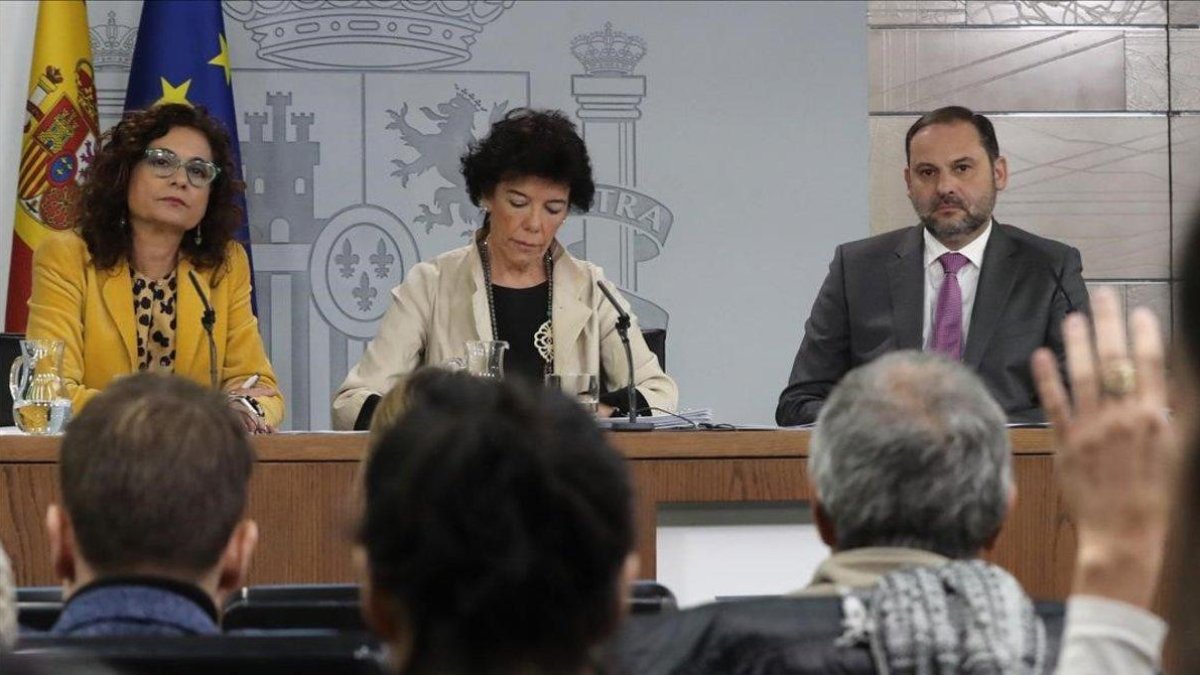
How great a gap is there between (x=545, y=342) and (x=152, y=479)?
109 inches

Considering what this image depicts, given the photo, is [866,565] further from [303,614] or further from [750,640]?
[303,614]

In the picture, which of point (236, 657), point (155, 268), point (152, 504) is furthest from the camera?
point (155, 268)

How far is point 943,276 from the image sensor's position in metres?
4.48

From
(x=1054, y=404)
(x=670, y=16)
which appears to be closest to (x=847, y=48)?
(x=670, y=16)

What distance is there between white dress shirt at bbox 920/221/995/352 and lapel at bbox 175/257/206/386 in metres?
1.80

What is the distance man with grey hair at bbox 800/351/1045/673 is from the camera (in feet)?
A: 5.64

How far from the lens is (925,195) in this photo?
15.0ft

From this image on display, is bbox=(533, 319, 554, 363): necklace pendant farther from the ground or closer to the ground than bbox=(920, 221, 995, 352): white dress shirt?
closer to the ground

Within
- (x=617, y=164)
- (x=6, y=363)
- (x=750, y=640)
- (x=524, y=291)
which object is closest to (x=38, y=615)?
(x=750, y=640)

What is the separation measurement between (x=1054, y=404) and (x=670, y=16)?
4927 millimetres

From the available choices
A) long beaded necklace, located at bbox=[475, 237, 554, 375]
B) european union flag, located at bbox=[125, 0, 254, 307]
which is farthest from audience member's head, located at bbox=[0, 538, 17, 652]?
european union flag, located at bbox=[125, 0, 254, 307]

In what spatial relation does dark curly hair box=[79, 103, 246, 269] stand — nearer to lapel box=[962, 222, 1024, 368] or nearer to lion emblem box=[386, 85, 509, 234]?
lion emblem box=[386, 85, 509, 234]

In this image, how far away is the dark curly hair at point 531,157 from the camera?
14.7 feet

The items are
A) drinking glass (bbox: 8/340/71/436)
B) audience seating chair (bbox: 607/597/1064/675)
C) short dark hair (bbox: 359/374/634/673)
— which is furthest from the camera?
drinking glass (bbox: 8/340/71/436)
